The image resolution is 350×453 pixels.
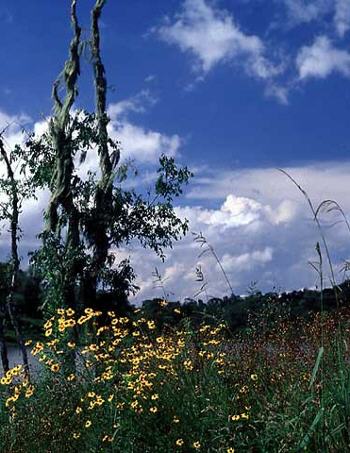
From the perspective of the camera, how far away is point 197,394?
5.70 metres

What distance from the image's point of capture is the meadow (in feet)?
14.4

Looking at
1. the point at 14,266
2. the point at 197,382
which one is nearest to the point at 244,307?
the point at 197,382

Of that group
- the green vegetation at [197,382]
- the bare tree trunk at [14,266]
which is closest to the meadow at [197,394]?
the green vegetation at [197,382]

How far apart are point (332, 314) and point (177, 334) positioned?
1362 millimetres

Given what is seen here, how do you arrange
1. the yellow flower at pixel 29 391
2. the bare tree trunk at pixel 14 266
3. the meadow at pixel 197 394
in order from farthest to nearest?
1. the bare tree trunk at pixel 14 266
2. the yellow flower at pixel 29 391
3. the meadow at pixel 197 394

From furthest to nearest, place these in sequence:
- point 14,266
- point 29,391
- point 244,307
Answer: point 14,266, point 244,307, point 29,391

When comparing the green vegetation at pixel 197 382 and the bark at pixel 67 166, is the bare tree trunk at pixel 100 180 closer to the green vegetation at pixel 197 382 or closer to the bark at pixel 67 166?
the bark at pixel 67 166

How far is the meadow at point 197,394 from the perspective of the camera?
173 inches

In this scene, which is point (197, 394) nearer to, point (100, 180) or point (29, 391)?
point (29, 391)

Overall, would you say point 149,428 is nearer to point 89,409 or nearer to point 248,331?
point 89,409

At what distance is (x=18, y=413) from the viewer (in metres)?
6.40

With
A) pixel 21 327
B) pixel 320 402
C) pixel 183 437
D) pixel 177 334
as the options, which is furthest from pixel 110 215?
pixel 320 402

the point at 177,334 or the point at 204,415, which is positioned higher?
the point at 177,334

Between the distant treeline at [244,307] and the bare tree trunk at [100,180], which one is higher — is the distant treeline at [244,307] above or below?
below
